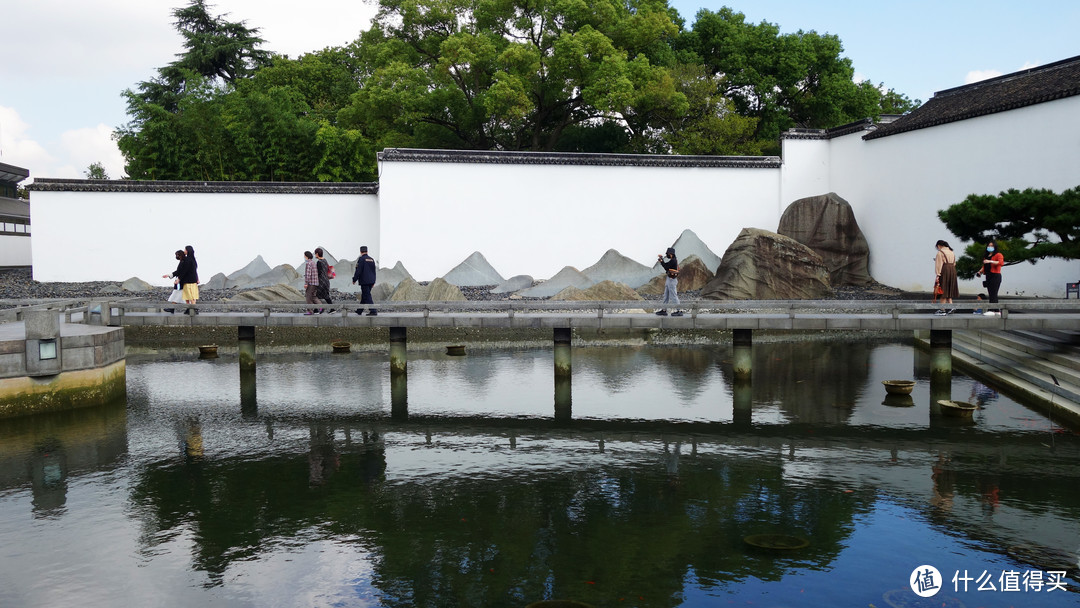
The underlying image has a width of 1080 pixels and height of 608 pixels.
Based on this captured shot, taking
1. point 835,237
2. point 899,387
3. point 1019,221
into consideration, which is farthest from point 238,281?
point 1019,221

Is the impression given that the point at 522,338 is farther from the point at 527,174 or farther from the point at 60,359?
the point at 60,359

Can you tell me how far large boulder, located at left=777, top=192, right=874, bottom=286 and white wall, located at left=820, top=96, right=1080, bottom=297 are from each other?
49cm

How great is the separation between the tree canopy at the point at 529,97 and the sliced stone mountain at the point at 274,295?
35.2 feet

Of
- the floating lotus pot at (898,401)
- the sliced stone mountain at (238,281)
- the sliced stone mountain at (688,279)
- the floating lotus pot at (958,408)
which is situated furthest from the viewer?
the sliced stone mountain at (238,281)

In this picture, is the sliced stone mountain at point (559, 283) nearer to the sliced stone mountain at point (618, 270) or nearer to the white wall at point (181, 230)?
the sliced stone mountain at point (618, 270)

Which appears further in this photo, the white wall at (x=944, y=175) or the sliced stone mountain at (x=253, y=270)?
the sliced stone mountain at (x=253, y=270)

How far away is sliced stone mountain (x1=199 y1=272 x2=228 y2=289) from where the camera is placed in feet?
94.4

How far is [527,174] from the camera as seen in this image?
96.6ft

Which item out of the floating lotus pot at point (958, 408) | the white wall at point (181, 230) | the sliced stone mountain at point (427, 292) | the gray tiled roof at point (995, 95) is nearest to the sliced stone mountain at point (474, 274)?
the sliced stone mountain at point (427, 292)

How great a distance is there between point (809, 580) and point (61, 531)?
7.86m

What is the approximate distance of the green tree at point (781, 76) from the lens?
3544 cm

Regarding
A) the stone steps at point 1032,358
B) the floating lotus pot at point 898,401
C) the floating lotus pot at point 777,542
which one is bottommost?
the floating lotus pot at point 777,542

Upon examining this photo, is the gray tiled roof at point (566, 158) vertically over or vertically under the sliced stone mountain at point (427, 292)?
over

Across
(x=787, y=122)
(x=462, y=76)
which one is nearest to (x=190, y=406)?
(x=462, y=76)
